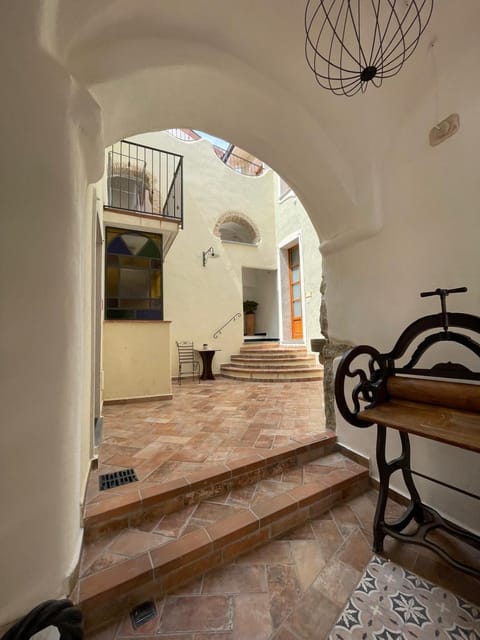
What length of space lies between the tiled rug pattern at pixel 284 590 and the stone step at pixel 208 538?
0.17 ft

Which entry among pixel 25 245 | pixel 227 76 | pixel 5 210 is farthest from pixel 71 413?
pixel 227 76

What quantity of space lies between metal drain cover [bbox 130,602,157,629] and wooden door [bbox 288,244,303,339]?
247 inches

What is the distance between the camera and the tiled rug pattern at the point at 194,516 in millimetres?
1212

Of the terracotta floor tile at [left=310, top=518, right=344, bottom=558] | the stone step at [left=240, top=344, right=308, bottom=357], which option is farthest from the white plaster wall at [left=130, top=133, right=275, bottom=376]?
the terracotta floor tile at [left=310, top=518, right=344, bottom=558]

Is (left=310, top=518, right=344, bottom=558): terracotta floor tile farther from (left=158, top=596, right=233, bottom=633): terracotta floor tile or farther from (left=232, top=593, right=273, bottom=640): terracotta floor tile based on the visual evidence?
(left=158, top=596, right=233, bottom=633): terracotta floor tile

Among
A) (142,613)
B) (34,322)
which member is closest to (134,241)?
(34,322)

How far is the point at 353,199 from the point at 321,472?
206 cm

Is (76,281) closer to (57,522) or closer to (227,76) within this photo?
(57,522)

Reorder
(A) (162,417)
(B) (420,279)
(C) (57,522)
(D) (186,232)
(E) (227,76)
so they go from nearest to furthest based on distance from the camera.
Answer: (C) (57,522), (E) (227,76), (B) (420,279), (A) (162,417), (D) (186,232)

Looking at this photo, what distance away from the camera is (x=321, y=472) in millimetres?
1896

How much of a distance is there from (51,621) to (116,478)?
897 millimetres

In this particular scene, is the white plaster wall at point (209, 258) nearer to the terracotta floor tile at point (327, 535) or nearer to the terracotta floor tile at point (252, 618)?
the terracotta floor tile at point (327, 535)

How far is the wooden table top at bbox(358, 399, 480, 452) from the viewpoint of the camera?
956 millimetres

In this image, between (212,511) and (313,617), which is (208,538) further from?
(313,617)
